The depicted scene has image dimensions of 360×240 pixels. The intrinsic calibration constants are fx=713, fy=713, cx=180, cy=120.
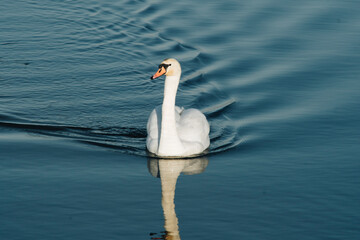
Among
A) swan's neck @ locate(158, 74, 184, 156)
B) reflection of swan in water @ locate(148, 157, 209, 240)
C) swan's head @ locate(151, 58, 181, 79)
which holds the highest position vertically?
swan's head @ locate(151, 58, 181, 79)

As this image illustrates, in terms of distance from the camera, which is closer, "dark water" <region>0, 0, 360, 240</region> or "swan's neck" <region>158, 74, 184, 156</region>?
"dark water" <region>0, 0, 360, 240</region>

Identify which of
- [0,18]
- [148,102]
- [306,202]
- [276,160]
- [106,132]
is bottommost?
[306,202]

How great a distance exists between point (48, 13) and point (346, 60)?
12018mm

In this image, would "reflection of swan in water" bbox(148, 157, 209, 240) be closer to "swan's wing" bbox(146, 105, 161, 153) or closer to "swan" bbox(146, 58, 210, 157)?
"swan" bbox(146, 58, 210, 157)

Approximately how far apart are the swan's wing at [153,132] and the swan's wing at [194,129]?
1.68 ft

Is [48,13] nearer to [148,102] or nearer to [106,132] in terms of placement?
[148,102]

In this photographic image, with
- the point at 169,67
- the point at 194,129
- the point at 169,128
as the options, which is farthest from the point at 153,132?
the point at 169,67

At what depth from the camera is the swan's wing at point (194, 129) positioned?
16.1 metres

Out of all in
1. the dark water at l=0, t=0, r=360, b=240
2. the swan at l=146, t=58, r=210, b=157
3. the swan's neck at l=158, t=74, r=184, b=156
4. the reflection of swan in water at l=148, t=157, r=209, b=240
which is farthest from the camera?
the swan's neck at l=158, t=74, r=184, b=156

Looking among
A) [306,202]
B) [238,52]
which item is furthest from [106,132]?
[238,52]

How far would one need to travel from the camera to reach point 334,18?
27344 millimetres

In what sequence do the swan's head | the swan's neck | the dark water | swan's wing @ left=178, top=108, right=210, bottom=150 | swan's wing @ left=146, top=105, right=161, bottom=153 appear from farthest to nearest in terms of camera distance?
swan's wing @ left=178, top=108, right=210, bottom=150 → swan's wing @ left=146, top=105, right=161, bottom=153 → the swan's neck → the swan's head → the dark water

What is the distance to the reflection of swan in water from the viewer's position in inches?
524

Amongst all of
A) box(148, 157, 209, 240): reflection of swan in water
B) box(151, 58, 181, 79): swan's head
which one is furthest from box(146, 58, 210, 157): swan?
box(148, 157, 209, 240): reflection of swan in water
